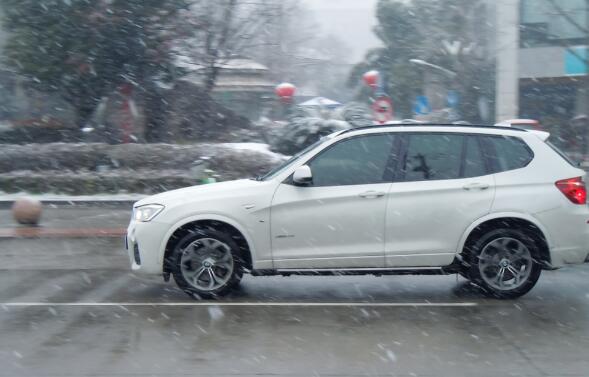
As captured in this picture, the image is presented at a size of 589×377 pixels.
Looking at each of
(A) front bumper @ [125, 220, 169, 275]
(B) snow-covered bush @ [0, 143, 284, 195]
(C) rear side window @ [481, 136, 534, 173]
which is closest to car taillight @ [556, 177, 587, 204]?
(C) rear side window @ [481, 136, 534, 173]

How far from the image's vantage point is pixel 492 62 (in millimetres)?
31672

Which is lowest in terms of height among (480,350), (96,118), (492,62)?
(480,350)

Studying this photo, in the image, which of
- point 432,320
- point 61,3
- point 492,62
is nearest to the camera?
point 432,320

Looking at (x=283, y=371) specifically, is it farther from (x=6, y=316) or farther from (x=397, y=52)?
(x=397, y=52)

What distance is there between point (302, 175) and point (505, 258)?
224 centimetres

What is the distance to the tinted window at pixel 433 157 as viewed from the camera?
7.84 m

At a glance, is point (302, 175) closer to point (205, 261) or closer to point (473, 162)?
point (205, 261)

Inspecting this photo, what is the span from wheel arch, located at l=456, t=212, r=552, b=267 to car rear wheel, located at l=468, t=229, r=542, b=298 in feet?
0.21

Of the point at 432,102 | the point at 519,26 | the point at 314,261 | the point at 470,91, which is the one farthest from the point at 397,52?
the point at 314,261

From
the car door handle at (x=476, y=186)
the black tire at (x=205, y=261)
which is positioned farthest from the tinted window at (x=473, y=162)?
the black tire at (x=205, y=261)

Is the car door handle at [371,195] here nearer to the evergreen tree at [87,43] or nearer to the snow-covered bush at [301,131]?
the snow-covered bush at [301,131]

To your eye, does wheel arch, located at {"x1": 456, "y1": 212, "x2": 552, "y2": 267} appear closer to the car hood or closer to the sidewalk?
the car hood

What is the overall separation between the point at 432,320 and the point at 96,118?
1804 cm

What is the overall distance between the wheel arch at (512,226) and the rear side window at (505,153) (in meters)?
0.51
